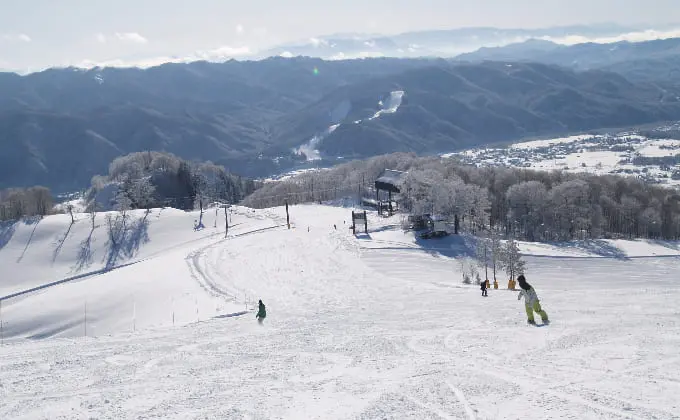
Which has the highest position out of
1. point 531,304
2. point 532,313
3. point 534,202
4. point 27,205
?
point 27,205

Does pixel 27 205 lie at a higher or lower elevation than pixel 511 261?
higher

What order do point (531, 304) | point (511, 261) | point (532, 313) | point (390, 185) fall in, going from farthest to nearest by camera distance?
point (390, 185), point (511, 261), point (531, 304), point (532, 313)

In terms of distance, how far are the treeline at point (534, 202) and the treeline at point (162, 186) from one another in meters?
12.8

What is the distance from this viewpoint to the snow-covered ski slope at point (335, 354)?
1177 centimetres

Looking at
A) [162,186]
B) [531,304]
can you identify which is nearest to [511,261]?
[531,304]

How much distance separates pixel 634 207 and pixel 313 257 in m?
74.7

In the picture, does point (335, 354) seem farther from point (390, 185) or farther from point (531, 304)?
point (390, 185)

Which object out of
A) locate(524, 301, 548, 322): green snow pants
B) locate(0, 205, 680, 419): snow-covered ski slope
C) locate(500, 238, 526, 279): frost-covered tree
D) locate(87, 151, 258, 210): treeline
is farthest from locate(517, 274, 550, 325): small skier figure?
locate(87, 151, 258, 210): treeline

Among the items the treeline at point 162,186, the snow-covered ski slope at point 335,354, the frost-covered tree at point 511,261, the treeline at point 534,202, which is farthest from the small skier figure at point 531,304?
the treeline at point 162,186

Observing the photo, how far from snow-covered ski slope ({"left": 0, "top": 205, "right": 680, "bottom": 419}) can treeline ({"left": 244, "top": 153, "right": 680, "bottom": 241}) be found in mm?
37624

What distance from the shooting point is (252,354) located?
54.9 ft

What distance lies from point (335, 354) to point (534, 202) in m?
79.0

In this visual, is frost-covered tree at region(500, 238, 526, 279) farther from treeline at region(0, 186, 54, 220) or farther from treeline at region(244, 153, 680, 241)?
treeline at region(0, 186, 54, 220)

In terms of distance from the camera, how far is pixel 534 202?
8894 centimetres
